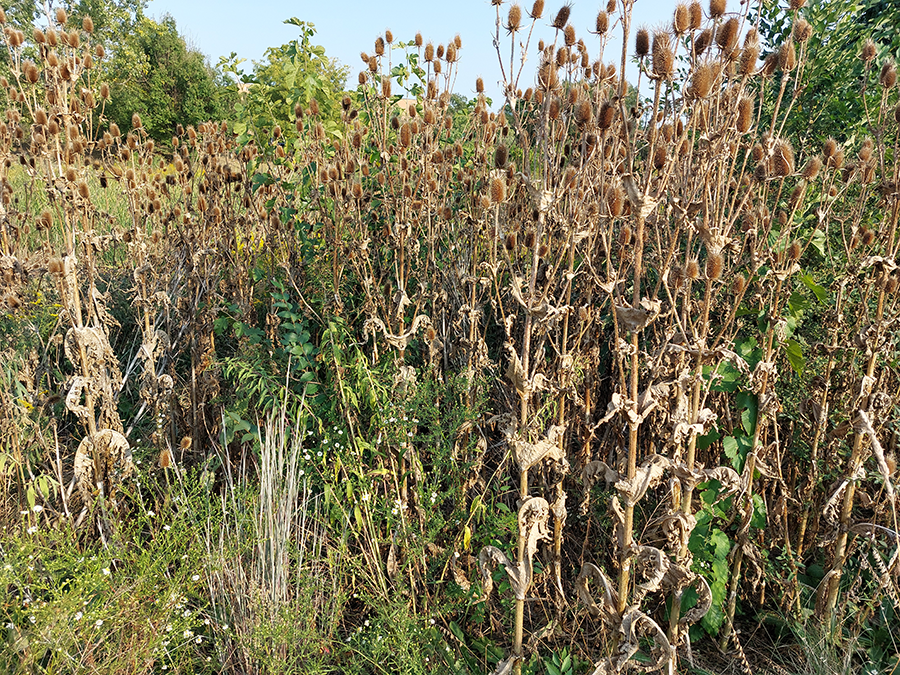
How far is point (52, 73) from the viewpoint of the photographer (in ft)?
8.82

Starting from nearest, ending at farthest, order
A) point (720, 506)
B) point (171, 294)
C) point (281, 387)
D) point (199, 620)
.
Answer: point (199, 620) < point (720, 506) < point (281, 387) < point (171, 294)

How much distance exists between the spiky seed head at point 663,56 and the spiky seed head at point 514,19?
717 mm

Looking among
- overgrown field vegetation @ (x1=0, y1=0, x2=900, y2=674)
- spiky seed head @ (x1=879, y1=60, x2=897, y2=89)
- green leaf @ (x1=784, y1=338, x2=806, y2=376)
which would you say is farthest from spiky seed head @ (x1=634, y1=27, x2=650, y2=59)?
green leaf @ (x1=784, y1=338, x2=806, y2=376)

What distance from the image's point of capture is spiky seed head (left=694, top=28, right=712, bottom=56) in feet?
5.85

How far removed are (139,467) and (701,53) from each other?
3127 mm

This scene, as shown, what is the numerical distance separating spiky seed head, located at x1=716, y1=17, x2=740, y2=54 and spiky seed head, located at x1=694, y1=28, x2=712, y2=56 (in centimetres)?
10

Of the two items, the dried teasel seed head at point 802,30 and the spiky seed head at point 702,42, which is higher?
the dried teasel seed head at point 802,30

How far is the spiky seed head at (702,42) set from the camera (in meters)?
1.78

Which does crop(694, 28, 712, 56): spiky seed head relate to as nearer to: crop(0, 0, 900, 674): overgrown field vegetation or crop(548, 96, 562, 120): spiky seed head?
crop(0, 0, 900, 674): overgrown field vegetation

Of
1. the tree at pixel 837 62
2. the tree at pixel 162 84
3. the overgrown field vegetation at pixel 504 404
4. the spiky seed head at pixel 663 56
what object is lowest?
the overgrown field vegetation at pixel 504 404

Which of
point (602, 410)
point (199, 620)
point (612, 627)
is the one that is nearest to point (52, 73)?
point (199, 620)

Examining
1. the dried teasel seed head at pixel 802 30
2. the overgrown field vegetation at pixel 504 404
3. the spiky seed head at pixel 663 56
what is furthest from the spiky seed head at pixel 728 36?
the dried teasel seed head at pixel 802 30

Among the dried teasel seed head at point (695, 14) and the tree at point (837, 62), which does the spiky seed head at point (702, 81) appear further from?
the tree at point (837, 62)

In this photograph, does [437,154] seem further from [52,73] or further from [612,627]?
[612,627]
